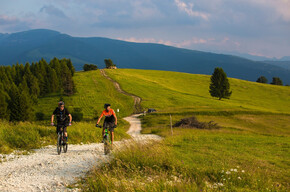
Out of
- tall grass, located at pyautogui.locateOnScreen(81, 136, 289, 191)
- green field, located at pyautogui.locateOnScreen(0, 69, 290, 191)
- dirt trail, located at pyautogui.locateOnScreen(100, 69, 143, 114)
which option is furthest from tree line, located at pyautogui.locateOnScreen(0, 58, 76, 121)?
tall grass, located at pyautogui.locateOnScreen(81, 136, 289, 191)

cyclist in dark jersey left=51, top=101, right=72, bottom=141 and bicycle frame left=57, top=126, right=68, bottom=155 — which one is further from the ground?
cyclist in dark jersey left=51, top=101, right=72, bottom=141

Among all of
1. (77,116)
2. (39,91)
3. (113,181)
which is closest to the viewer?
(113,181)

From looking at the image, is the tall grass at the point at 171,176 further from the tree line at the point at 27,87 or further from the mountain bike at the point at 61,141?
the tree line at the point at 27,87

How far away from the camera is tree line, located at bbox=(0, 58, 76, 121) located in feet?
218

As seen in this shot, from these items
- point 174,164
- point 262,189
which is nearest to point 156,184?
point 174,164

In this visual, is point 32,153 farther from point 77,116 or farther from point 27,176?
point 77,116

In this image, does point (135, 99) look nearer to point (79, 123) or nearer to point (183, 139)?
point (79, 123)

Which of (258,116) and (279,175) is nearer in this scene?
(279,175)

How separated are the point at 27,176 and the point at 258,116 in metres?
53.5

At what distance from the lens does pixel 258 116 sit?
52719mm

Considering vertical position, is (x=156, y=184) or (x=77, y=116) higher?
(x=156, y=184)

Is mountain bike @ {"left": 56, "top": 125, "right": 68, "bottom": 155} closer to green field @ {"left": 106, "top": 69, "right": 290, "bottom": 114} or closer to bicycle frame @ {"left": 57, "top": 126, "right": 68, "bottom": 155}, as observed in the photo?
bicycle frame @ {"left": 57, "top": 126, "right": 68, "bottom": 155}

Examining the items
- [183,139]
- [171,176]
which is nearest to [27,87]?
[183,139]

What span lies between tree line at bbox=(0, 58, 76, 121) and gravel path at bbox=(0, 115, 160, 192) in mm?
59108
